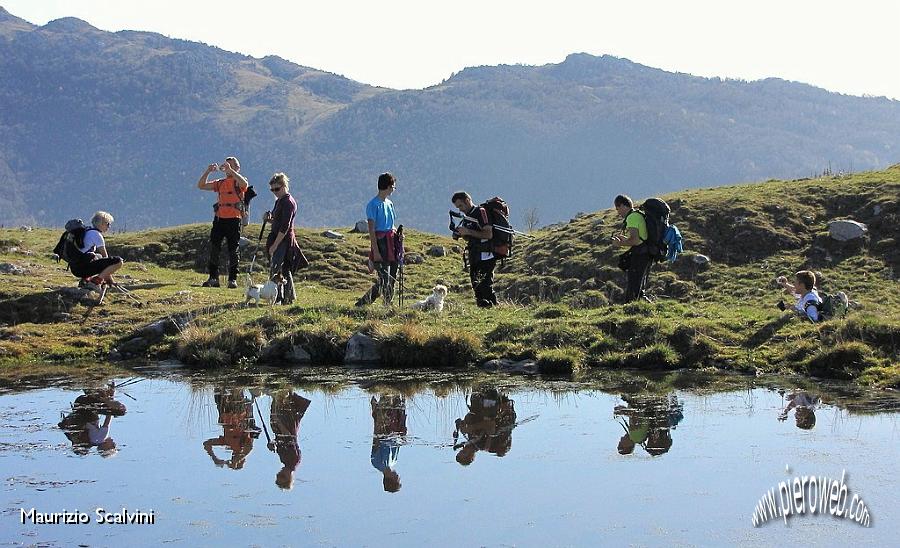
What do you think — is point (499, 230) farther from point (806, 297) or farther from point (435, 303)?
point (806, 297)

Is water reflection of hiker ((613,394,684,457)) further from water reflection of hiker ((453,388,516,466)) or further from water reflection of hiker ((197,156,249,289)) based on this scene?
water reflection of hiker ((197,156,249,289))

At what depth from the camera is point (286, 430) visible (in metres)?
12.1

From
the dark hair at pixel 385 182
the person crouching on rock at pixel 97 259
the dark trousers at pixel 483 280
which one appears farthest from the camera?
the dark trousers at pixel 483 280

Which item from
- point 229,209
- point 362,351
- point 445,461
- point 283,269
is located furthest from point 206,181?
point 445,461

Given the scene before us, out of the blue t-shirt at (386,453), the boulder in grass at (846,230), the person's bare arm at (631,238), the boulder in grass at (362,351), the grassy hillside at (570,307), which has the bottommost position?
the blue t-shirt at (386,453)

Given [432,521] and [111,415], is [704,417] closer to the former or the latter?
[432,521]

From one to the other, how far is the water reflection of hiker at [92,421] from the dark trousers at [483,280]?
7.05m

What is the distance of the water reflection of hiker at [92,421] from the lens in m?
11.4

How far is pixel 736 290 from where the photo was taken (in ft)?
78.0

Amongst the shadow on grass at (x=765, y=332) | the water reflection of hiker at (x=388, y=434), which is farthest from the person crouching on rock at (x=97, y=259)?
the shadow on grass at (x=765, y=332)

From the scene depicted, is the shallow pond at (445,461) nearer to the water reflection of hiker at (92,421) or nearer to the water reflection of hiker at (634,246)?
the water reflection of hiker at (92,421)

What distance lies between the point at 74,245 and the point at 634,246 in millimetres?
9341

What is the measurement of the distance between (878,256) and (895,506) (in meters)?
16.9

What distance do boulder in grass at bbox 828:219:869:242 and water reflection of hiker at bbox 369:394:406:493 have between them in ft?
50.1
